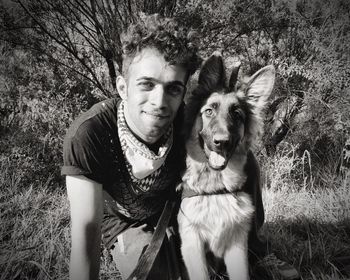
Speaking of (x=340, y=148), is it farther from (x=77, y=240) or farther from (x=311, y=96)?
(x=77, y=240)

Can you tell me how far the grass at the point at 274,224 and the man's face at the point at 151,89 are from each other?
1.49 meters

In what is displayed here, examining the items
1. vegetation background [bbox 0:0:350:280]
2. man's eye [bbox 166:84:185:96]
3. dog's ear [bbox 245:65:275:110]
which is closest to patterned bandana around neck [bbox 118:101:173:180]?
man's eye [bbox 166:84:185:96]

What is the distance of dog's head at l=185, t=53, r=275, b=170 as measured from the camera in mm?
2699

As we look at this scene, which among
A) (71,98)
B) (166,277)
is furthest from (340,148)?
(71,98)

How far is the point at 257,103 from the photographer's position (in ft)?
9.75

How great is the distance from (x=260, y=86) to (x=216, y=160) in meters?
0.76

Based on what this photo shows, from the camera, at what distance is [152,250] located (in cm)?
259

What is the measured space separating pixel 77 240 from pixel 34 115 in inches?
110

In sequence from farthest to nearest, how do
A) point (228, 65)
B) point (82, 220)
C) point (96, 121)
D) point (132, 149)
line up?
point (228, 65), point (132, 149), point (96, 121), point (82, 220)

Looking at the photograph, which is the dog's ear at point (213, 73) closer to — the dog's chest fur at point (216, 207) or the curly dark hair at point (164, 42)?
the curly dark hair at point (164, 42)

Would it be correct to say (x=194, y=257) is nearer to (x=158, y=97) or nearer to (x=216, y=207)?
(x=216, y=207)

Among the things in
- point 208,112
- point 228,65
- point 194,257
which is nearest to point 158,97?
point 208,112

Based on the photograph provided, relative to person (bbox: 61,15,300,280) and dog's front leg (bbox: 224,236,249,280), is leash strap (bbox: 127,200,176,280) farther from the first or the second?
dog's front leg (bbox: 224,236,249,280)

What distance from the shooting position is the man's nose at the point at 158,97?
2.45 metres
